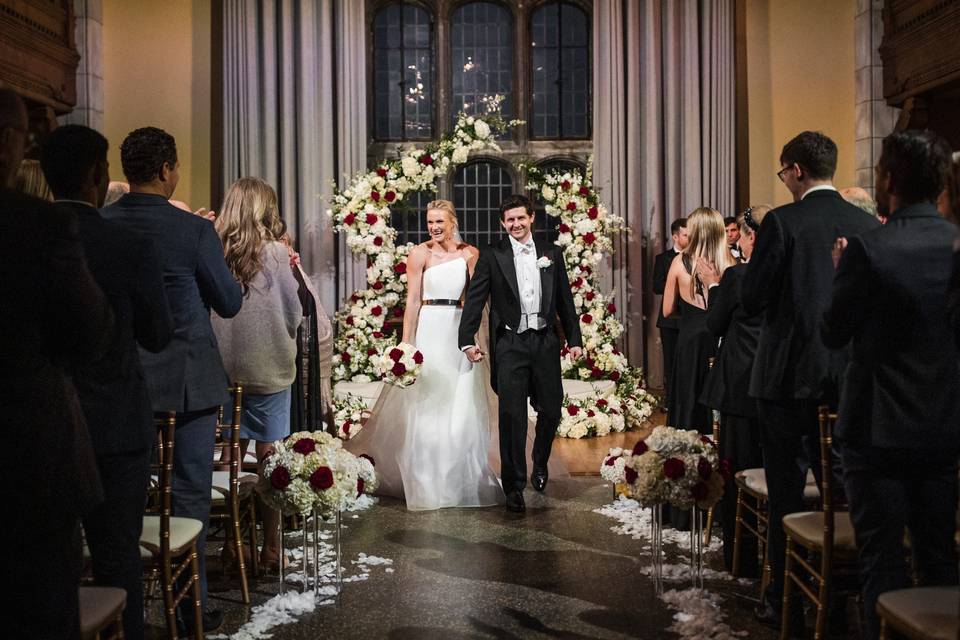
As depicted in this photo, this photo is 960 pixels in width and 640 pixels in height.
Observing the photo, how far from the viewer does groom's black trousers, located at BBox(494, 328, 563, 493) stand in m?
5.89

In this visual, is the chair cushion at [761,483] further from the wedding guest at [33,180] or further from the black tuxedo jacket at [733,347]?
the wedding guest at [33,180]

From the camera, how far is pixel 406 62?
34.7 ft

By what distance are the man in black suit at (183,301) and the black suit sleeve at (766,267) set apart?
1794 millimetres

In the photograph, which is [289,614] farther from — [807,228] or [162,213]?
[807,228]

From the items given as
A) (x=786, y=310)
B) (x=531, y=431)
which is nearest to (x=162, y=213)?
(x=786, y=310)

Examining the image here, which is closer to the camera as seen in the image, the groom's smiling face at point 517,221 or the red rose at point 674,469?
the red rose at point 674,469

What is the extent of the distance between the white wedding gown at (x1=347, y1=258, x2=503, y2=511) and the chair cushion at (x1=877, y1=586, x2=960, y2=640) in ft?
12.1

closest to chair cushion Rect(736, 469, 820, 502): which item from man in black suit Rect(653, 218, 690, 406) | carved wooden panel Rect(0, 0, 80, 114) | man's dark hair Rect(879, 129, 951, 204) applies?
man's dark hair Rect(879, 129, 951, 204)

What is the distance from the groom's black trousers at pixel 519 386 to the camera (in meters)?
5.89

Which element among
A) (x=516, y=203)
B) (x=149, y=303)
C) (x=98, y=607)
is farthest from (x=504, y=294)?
(x=98, y=607)

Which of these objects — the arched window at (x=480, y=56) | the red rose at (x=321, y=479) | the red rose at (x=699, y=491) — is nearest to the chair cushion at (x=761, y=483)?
the red rose at (x=699, y=491)

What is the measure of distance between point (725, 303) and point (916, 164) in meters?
1.53

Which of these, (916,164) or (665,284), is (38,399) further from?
(665,284)

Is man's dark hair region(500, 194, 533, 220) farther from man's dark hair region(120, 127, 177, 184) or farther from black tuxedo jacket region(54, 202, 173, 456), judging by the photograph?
black tuxedo jacket region(54, 202, 173, 456)
